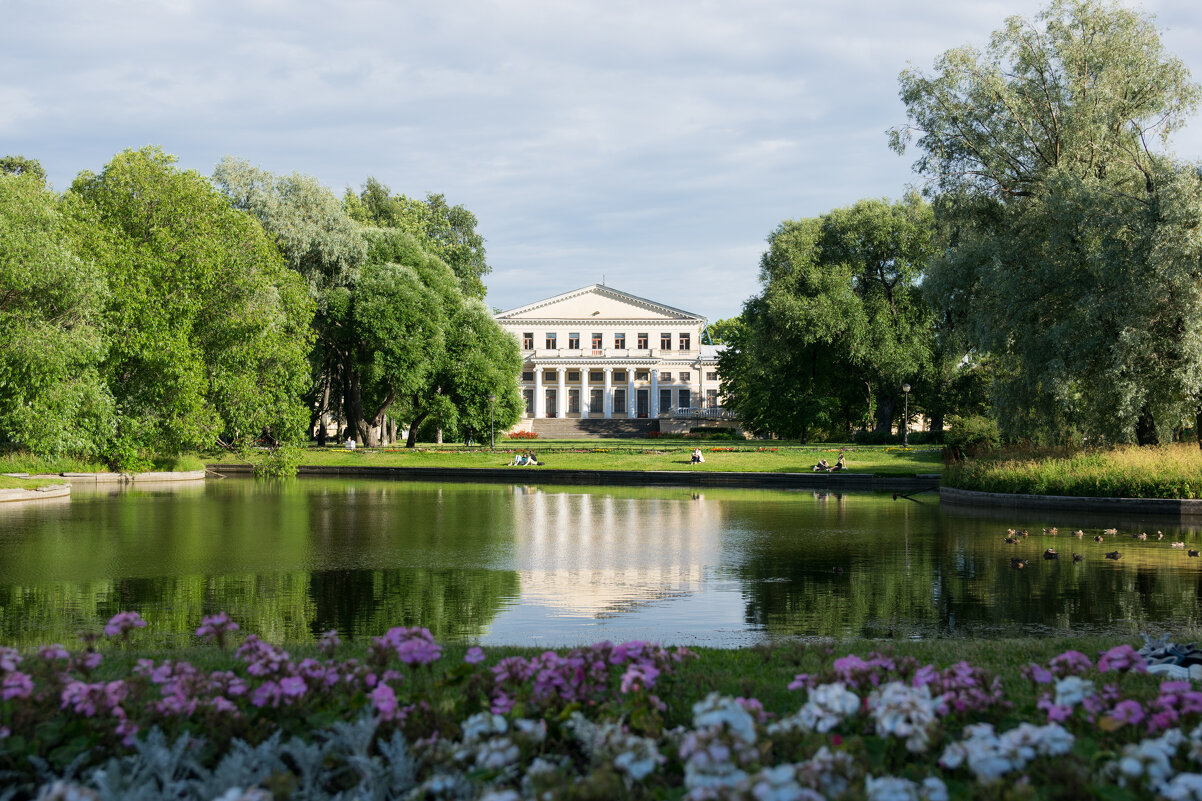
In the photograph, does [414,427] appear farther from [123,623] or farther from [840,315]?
[123,623]

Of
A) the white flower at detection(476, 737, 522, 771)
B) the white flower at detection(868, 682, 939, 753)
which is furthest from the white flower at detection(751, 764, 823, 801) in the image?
the white flower at detection(476, 737, 522, 771)

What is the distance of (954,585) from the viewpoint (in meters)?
12.8

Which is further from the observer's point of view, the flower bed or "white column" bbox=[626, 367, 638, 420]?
"white column" bbox=[626, 367, 638, 420]

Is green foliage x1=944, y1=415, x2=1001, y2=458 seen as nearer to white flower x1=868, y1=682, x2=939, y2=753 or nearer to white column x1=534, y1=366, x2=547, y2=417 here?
white flower x1=868, y1=682, x2=939, y2=753

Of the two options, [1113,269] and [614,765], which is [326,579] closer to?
[614,765]

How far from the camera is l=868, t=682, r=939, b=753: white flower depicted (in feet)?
13.1

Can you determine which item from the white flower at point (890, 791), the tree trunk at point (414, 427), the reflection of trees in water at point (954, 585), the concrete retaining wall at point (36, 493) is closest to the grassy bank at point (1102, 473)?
the reflection of trees in water at point (954, 585)

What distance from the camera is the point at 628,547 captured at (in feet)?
56.1

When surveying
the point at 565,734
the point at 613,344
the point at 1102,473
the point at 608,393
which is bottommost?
the point at 565,734

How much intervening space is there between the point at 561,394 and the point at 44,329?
226 feet

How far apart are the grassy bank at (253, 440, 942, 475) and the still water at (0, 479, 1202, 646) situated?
13.9m

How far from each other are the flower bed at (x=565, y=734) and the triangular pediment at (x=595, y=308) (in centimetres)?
8775

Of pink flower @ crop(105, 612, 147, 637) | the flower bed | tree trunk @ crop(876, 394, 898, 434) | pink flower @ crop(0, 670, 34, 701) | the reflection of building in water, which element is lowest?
the reflection of building in water

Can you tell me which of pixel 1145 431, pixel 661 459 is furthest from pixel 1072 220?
pixel 661 459
